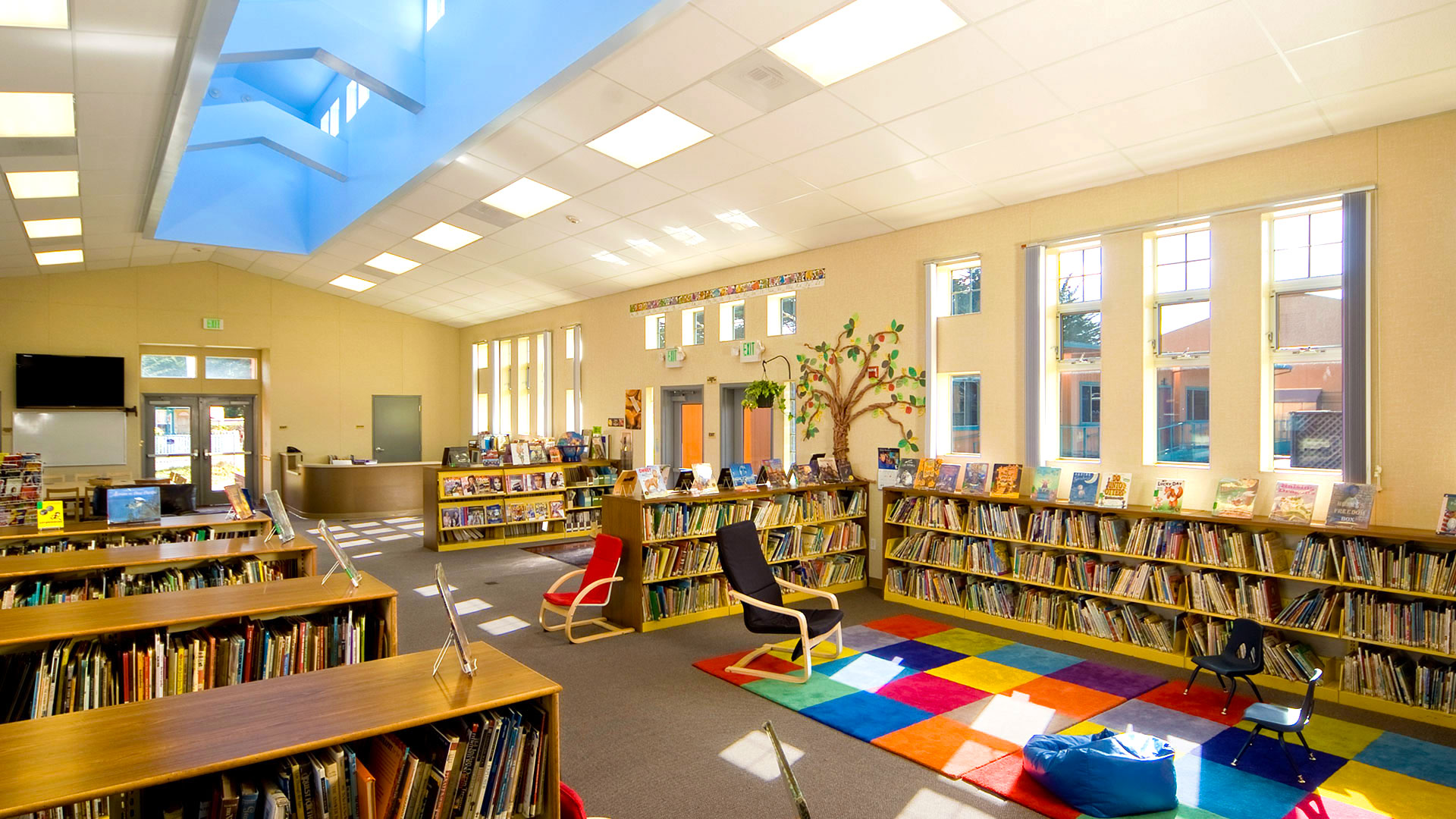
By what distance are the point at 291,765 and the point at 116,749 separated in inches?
16.4

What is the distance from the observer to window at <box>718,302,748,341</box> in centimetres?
945

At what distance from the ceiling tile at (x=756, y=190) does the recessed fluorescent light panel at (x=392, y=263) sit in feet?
20.0

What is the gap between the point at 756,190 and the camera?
689 centimetres

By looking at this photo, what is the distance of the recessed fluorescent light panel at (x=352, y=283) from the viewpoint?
12900 mm

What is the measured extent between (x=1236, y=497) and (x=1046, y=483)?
4.45ft

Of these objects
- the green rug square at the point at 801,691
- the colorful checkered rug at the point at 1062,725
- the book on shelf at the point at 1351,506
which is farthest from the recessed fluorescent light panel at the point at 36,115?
the book on shelf at the point at 1351,506

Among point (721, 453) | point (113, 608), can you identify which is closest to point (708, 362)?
point (721, 453)

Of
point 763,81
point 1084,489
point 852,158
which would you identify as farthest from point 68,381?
point 1084,489

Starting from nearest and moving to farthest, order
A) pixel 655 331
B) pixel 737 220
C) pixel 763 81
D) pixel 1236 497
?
pixel 763 81, pixel 1236 497, pixel 737 220, pixel 655 331

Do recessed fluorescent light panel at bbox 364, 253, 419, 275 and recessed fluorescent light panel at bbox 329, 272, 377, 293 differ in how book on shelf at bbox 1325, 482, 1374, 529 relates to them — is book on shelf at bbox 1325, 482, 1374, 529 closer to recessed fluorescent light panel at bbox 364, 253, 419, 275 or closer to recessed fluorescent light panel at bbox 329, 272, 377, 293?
recessed fluorescent light panel at bbox 364, 253, 419, 275

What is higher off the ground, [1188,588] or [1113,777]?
[1188,588]

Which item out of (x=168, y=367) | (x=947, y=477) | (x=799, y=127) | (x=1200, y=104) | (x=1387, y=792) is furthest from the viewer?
(x=168, y=367)

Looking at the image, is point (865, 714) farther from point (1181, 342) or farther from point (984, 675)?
point (1181, 342)

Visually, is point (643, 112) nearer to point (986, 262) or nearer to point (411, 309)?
point (986, 262)
